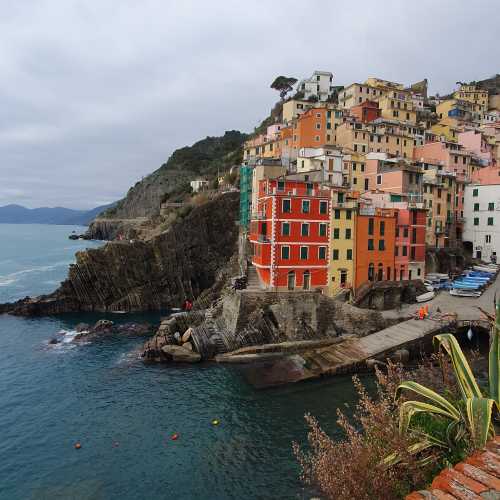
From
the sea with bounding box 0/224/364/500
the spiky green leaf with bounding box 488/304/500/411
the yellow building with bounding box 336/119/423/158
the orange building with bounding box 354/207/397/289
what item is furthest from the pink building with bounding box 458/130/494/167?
the spiky green leaf with bounding box 488/304/500/411

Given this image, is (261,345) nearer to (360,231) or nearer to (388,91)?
(360,231)

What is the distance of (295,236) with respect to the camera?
39.2 m

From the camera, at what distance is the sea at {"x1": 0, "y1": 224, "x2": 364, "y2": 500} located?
1911 cm

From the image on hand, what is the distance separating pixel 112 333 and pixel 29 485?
84.3 feet

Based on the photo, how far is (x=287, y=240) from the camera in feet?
128

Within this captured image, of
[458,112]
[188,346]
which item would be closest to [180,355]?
[188,346]

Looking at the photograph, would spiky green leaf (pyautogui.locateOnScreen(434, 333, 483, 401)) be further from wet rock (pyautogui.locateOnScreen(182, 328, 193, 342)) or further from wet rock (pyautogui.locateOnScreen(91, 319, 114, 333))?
wet rock (pyautogui.locateOnScreen(91, 319, 114, 333))

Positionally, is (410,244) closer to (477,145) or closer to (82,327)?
(82,327)

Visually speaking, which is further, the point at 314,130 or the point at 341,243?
the point at 314,130

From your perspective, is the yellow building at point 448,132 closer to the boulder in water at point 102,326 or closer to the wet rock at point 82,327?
the boulder in water at point 102,326

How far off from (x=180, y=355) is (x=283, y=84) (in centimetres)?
9408

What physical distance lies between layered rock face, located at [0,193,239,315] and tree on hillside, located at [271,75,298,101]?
5827 centimetres

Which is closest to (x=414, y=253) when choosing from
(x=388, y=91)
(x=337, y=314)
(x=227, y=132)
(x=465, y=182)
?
(x=337, y=314)

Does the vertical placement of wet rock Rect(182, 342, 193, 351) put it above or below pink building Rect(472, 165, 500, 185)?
below
